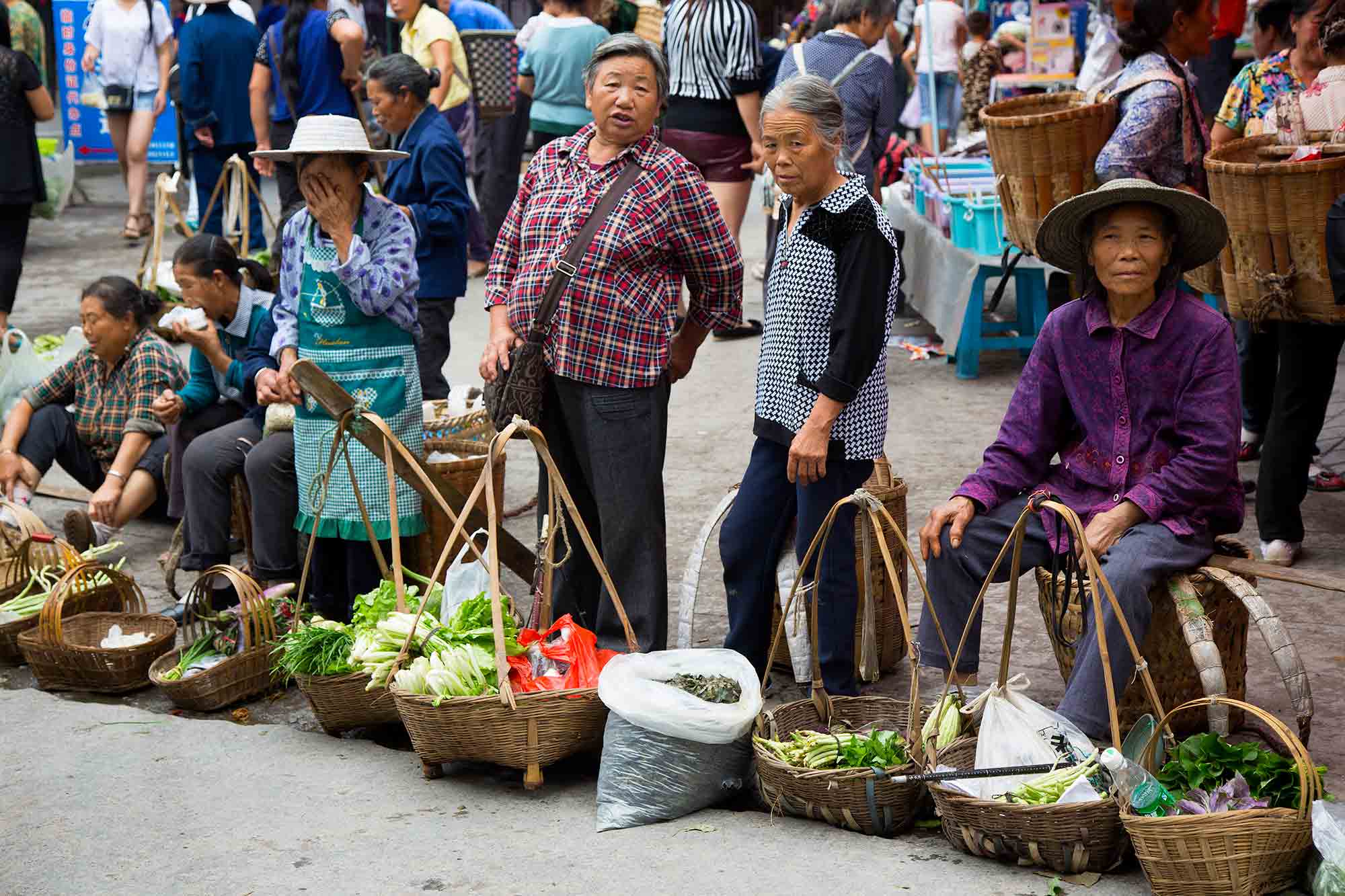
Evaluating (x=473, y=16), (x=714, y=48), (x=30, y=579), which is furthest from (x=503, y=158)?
(x=30, y=579)

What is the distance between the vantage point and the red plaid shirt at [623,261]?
4.02 m

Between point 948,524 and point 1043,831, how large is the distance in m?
0.91

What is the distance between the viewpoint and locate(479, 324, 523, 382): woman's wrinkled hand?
4156mm

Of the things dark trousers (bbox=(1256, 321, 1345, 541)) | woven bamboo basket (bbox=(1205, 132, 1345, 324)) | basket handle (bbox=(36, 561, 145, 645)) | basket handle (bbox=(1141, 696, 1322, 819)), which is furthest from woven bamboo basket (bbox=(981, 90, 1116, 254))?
basket handle (bbox=(36, 561, 145, 645))

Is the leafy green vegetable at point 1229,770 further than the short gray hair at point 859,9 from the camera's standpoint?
No

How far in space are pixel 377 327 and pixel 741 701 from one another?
72.3 inches

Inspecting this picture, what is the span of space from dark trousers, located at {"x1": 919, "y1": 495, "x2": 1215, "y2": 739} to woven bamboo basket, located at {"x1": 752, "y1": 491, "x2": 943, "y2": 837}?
0.14 meters

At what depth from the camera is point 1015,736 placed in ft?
10.9

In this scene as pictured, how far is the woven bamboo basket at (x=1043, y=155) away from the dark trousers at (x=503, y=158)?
4.59 meters

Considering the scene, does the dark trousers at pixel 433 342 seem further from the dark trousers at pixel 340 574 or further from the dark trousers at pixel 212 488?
the dark trousers at pixel 340 574

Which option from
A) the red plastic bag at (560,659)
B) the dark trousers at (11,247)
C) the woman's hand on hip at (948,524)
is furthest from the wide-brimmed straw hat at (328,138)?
the dark trousers at (11,247)

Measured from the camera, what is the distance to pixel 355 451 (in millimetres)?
4660

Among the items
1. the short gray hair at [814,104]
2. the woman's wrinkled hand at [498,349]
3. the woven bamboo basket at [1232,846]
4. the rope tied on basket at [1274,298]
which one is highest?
the short gray hair at [814,104]

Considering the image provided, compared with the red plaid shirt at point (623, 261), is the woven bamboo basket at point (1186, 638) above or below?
below
